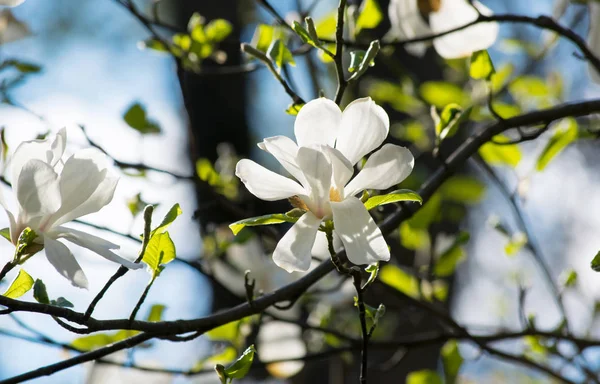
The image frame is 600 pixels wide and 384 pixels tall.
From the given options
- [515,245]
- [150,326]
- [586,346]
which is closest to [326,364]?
[515,245]

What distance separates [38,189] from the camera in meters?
0.46

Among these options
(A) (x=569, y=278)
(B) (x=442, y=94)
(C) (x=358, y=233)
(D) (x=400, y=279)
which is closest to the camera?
(C) (x=358, y=233)

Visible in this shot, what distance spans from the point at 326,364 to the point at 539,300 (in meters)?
1.67

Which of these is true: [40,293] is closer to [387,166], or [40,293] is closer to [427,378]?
[387,166]

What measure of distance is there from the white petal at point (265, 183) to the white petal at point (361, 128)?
4cm

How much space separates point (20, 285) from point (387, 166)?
0.92 feet

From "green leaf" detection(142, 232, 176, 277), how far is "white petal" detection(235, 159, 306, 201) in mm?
86

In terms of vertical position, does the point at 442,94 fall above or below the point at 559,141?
below

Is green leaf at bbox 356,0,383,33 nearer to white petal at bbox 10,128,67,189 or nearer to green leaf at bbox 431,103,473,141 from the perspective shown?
green leaf at bbox 431,103,473,141

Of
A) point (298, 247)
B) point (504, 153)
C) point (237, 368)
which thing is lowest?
point (504, 153)

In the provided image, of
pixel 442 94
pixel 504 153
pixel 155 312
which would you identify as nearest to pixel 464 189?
pixel 442 94

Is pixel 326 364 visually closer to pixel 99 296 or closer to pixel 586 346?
pixel 586 346

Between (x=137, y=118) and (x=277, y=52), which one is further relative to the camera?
(x=137, y=118)

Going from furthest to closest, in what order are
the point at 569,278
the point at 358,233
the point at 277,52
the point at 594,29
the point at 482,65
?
1. the point at 569,278
2. the point at 594,29
3. the point at 482,65
4. the point at 277,52
5. the point at 358,233
